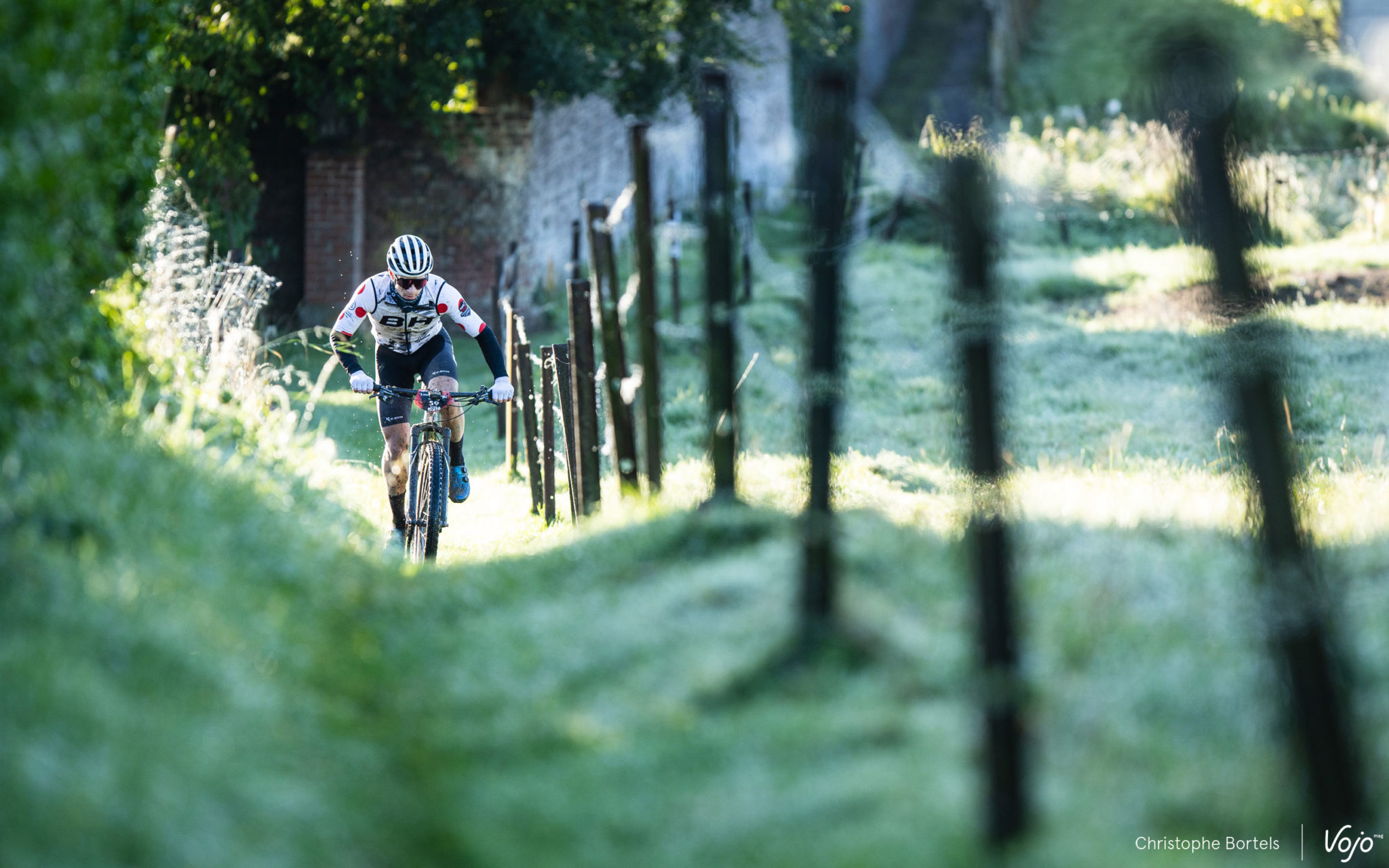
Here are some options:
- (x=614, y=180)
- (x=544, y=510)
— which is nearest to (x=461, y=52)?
(x=614, y=180)

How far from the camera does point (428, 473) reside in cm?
693

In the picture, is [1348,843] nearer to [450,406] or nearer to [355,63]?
[450,406]

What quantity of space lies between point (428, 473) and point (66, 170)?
9.27 ft

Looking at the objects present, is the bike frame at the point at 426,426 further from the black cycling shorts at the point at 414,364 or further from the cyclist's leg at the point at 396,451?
the black cycling shorts at the point at 414,364

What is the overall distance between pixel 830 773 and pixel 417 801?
1050mm

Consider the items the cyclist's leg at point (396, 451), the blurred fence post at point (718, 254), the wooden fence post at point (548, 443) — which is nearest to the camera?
the blurred fence post at point (718, 254)

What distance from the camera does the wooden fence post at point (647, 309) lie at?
214 inches

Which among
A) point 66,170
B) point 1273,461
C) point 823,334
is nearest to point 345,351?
point 66,170

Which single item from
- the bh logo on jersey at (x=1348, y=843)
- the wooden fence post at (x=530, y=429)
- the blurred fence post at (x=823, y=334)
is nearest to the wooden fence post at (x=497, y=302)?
the wooden fence post at (x=530, y=429)

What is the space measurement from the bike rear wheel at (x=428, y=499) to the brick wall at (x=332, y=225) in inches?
390

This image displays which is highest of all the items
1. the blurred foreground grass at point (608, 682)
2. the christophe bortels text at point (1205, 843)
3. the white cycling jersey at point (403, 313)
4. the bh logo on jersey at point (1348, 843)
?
the white cycling jersey at point (403, 313)

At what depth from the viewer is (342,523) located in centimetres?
586

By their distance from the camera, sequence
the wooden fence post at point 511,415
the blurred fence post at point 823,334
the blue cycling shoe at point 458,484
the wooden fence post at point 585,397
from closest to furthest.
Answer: the blurred fence post at point 823,334 < the wooden fence post at point 585,397 < the blue cycling shoe at point 458,484 < the wooden fence post at point 511,415

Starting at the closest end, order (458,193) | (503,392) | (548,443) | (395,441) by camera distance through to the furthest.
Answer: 1. (503,392)
2. (395,441)
3. (548,443)
4. (458,193)
